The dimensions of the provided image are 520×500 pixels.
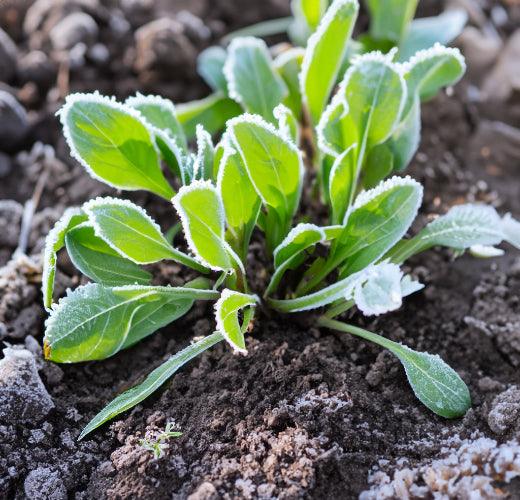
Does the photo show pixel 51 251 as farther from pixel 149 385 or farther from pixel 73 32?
pixel 73 32

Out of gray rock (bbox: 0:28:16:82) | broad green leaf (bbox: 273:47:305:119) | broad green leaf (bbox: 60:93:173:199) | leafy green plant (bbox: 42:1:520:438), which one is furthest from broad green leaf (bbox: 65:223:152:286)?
gray rock (bbox: 0:28:16:82)

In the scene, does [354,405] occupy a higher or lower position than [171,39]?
lower

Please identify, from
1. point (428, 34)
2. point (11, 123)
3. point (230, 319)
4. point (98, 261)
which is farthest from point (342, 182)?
point (11, 123)

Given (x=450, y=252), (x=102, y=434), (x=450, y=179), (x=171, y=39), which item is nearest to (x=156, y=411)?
(x=102, y=434)

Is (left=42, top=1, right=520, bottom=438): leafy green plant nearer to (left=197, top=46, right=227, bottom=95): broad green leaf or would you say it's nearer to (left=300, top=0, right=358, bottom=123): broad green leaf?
(left=300, top=0, right=358, bottom=123): broad green leaf

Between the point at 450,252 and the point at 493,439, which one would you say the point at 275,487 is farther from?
the point at 450,252

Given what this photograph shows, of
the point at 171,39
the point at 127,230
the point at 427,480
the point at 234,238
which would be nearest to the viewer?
the point at 427,480
